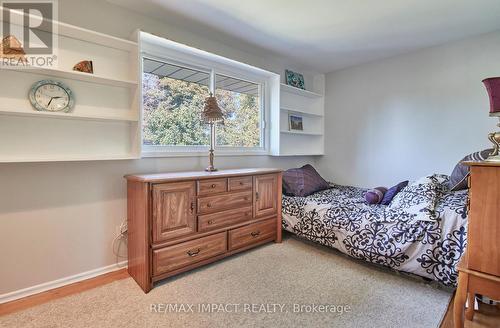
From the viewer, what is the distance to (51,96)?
5.95 feet

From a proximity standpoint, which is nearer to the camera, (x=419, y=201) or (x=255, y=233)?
(x=419, y=201)

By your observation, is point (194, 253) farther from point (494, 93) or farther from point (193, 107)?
point (494, 93)

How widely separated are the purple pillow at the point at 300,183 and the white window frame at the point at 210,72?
1.54ft

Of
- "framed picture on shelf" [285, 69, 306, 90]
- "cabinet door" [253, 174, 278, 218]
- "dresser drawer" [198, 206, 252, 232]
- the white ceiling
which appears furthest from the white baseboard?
"framed picture on shelf" [285, 69, 306, 90]

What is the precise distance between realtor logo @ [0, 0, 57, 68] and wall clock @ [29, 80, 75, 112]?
0.14 meters

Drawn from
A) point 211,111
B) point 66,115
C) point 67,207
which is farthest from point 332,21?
point 67,207

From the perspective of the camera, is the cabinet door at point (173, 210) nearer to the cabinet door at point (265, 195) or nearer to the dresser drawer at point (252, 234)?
Result: the dresser drawer at point (252, 234)

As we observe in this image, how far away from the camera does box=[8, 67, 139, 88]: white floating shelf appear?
67.2 inches

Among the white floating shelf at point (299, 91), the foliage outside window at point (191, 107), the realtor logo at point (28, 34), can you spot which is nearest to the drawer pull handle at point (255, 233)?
the foliage outside window at point (191, 107)

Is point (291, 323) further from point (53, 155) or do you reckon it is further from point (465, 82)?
point (465, 82)

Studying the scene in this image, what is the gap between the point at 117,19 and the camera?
6.89 feet

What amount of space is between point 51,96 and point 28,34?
433 mm

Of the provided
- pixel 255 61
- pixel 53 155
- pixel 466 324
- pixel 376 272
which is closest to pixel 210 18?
pixel 255 61

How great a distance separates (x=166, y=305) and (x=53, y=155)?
137cm
